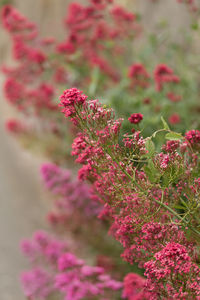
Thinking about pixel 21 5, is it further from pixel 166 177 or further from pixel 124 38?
pixel 166 177

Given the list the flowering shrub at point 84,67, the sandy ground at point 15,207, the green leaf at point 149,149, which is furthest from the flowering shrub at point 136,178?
the sandy ground at point 15,207

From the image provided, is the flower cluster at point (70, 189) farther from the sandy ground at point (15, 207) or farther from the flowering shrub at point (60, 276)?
the sandy ground at point (15, 207)

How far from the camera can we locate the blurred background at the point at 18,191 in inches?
96.0

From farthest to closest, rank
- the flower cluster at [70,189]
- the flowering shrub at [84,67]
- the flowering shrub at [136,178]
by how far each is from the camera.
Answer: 1. the flowering shrub at [84,67]
2. the flower cluster at [70,189]
3. the flowering shrub at [136,178]

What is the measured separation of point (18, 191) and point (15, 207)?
0.22 m

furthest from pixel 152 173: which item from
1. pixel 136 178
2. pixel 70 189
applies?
pixel 70 189

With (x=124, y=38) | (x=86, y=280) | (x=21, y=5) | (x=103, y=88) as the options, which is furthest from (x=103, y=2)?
(x=21, y=5)

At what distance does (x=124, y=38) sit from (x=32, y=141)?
137 centimetres

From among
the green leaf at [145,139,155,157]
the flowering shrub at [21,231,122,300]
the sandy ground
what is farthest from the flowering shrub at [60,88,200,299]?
the sandy ground

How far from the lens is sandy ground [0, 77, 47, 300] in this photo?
238 cm

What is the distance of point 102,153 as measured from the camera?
85 centimetres

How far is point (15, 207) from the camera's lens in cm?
297

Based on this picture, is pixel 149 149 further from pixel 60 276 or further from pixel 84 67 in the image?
pixel 84 67

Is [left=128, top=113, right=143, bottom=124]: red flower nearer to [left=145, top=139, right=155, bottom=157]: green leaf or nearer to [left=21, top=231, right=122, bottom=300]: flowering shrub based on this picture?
[left=145, top=139, right=155, bottom=157]: green leaf
